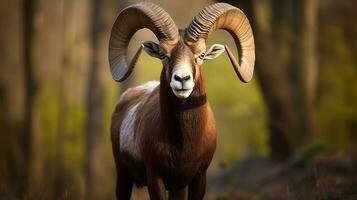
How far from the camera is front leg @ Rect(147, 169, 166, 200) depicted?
11.8 meters

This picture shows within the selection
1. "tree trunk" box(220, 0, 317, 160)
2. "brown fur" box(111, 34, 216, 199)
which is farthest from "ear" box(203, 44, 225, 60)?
"tree trunk" box(220, 0, 317, 160)

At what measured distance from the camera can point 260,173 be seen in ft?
72.3

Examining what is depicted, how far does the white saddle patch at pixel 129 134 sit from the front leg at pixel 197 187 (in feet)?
3.17

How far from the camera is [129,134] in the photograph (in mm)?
13164

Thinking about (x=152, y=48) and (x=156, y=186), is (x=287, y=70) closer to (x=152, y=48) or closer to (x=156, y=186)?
(x=152, y=48)

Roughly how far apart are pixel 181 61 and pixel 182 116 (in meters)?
0.95

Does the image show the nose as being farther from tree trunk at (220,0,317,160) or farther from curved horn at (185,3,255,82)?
tree trunk at (220,0,317,160)

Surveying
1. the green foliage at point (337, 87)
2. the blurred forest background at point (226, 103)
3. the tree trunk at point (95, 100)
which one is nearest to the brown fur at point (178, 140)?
the blurred forest background at point (226, 103)

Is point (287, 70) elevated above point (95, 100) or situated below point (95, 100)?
above

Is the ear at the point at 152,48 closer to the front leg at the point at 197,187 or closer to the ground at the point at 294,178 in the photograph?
the front leg at the point at 197,187

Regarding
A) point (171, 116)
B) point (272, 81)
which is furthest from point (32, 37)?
point (171, 116)

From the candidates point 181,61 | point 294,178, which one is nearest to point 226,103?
point 294,178

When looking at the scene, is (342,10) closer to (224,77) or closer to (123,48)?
(224,77)

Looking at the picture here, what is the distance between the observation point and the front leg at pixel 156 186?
11.8 metres
